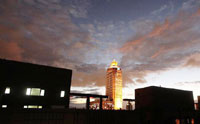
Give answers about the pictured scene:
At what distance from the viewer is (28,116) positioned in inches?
582

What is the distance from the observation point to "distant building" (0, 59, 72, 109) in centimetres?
2570

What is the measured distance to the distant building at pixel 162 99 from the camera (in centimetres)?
2575

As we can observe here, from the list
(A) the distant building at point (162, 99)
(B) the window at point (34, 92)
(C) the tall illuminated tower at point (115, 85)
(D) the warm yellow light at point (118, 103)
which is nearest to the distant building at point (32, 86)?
(B) the window at point (34, 92)

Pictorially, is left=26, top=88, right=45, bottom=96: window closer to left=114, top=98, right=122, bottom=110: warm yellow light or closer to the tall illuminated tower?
left=114, top=98, right=122, bottom=110: warm yellow light

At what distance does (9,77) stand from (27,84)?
3393 mm

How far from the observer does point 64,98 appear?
30469 millimetres

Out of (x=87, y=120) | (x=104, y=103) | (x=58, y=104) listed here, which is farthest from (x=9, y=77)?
(x=104, y=103)

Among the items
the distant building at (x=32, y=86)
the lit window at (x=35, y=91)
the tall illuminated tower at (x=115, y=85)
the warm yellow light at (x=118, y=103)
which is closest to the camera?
the distant building at (x=32, y=86)

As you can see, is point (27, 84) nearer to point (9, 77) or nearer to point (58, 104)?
point (9, 77)

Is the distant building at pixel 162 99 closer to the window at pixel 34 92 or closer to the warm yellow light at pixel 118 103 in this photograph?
the window at pixel 34 92

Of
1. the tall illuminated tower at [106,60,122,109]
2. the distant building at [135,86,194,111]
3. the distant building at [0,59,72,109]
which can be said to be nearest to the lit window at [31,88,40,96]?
the distant building at [0,59,72,109]

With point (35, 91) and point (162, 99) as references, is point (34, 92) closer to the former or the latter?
point (35, 91)

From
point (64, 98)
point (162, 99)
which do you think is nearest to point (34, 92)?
point (64, 98)

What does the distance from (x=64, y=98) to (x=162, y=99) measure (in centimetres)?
2017
